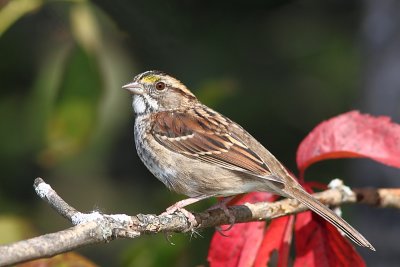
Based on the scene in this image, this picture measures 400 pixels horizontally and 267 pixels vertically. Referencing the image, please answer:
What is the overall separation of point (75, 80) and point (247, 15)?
171 cm

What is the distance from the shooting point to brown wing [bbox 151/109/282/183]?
3.46 meters

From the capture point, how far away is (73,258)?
119 inches

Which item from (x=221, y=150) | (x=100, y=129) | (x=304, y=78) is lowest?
(x=221, y=150)

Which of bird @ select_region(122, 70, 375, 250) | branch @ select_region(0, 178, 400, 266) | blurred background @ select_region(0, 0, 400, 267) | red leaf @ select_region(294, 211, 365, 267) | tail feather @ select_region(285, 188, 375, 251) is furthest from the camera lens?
blurred background @ select_region(0, 0, 400, 267)

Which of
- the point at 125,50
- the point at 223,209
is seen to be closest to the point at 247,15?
the point at 125,50

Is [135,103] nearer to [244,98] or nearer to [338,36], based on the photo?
[244,98]

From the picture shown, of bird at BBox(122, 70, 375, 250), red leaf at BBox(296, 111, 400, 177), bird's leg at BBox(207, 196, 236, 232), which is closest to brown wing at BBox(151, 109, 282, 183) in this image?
bird at BBox(122, 70, 375, 250)

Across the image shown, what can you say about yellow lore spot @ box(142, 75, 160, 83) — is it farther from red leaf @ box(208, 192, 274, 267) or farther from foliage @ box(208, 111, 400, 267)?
red leaf @ box(208, 192, 274, 267)

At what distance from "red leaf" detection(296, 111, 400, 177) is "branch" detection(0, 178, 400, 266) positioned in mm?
195

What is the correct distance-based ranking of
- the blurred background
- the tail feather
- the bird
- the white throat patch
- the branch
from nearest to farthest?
1. the branch
2. the tail feather
3. the bird
4. the blurred background
5. the white throat patch

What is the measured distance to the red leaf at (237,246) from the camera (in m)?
2.89

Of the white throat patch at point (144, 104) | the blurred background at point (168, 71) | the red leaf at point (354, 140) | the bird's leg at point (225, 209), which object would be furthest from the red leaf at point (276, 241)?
the white throat patch at point (144, 104)

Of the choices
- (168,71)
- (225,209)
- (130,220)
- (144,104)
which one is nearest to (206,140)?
(144,104)

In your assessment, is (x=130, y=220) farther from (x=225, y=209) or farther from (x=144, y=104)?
(x=144, y=104)
